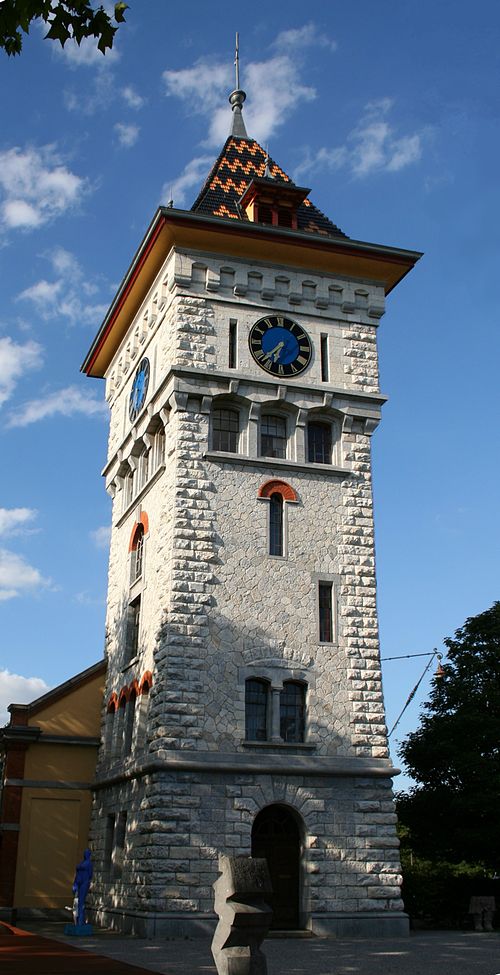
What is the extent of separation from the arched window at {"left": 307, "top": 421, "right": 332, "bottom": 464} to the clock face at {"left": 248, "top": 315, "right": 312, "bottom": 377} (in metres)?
1.64

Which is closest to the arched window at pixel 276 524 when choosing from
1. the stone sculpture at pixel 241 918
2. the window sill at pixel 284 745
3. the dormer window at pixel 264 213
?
the window sill at pixel 284 745

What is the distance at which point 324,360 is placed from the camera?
94.3ft

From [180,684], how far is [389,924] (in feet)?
24.6

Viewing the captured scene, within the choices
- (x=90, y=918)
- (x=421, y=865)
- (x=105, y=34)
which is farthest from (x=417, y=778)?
(x=105, y=34)

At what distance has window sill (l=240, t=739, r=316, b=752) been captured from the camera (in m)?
24.1

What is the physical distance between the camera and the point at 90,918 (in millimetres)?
27312

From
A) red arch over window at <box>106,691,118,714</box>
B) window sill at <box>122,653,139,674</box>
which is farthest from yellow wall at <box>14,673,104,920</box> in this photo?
window sill at <box>122,653,139,674</box>

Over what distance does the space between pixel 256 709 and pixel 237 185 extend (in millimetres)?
16747

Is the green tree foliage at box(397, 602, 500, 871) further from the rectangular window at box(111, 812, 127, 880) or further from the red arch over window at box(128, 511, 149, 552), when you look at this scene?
the red arch over window at box(128, 511, 149, 552)

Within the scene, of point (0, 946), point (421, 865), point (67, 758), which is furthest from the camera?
point (421, 865)

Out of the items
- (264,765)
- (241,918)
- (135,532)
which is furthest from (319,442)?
(241,918)

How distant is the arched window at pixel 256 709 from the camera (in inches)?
970

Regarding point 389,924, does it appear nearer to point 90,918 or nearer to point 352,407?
point 90,918

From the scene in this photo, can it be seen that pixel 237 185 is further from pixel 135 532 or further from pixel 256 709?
pixel 256 709
